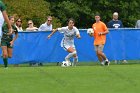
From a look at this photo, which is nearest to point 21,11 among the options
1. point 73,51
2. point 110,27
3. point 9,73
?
point 110,27

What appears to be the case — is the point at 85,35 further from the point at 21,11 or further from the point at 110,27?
the point at 21,11

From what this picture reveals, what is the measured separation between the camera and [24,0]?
37.8 meters

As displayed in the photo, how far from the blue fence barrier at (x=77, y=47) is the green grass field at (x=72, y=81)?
5.82m

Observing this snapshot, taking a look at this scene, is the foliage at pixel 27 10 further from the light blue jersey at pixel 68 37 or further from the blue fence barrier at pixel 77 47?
the light blue jersey at pixel 68 37

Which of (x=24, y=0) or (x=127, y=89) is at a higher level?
(x=24, y=0)

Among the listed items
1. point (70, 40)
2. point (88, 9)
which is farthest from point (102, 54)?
point (88, 9)

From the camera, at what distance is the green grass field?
439 inches

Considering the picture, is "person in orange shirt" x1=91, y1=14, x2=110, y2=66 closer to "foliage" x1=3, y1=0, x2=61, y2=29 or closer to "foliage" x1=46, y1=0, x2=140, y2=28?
"foliage" x1=3, y1=0, x2=61, y2=29

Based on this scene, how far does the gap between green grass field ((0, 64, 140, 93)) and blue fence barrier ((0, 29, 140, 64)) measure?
582 centimetres

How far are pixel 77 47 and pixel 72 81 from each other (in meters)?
8.87

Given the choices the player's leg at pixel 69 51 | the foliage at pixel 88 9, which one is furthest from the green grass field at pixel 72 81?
the foliage at pixel 88 9

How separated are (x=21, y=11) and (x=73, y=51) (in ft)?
55.9

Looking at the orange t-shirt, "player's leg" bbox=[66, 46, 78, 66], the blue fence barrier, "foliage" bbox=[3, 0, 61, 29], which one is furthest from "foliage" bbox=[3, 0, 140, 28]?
"player's leg" bbox=[66, 46, 78, 66]

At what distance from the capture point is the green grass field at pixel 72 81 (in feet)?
36.6
